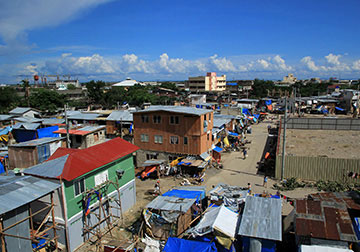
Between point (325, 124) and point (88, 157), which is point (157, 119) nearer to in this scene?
point (88, 157)

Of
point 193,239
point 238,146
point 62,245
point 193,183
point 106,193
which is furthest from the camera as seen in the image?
point 238,146

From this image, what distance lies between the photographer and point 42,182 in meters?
12.8

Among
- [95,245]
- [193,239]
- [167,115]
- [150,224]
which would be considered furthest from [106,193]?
[167,115]

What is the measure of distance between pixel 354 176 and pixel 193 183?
43.5 ft

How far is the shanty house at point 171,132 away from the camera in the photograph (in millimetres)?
25641

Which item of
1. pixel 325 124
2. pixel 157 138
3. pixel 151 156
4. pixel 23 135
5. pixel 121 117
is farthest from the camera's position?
pixel 325 124

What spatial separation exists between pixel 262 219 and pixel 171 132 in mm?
15741

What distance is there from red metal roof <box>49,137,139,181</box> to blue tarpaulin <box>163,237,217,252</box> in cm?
609

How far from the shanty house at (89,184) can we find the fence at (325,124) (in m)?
28.0

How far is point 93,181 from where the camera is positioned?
15.4 m

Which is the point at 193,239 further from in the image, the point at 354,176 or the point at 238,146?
the point at 238,146

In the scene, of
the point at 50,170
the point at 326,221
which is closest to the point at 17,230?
the point at 50,170

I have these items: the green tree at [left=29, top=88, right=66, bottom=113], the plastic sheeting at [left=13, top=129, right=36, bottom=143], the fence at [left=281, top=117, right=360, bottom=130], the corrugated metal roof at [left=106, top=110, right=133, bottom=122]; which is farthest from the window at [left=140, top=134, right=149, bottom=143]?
the green tree at [left=29, top=88, right=66, bottom=113]

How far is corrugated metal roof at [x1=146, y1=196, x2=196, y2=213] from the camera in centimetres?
1360
